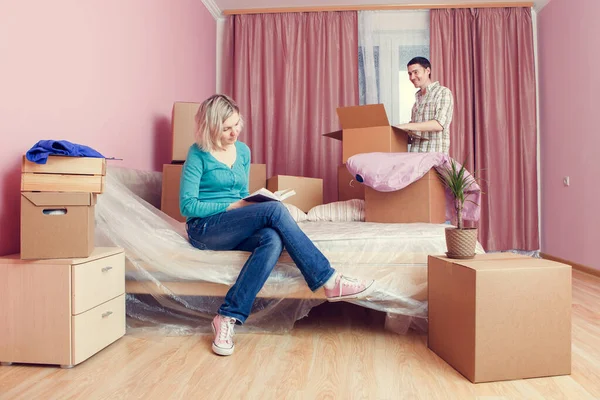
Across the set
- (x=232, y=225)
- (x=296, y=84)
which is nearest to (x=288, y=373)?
(x=232, y=225)

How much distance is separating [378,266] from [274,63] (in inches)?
107

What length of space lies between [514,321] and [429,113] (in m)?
1.66

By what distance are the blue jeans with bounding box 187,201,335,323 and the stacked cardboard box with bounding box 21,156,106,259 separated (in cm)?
46

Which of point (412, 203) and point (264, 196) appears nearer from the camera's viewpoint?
point (264, 196)

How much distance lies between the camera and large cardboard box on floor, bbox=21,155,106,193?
5.15ft

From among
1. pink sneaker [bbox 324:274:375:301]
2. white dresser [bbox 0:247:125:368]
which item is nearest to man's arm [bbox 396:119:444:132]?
pink sneaker [bbox 324:274:375:301]

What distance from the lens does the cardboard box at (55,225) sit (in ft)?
5.07

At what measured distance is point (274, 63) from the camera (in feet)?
13.6

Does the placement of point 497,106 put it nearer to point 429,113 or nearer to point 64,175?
point 429,113

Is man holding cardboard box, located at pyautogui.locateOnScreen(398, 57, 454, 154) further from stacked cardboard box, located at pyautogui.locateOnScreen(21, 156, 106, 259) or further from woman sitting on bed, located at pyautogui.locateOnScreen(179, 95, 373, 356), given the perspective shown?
stacked cardboard box, located at pyautogui.locateOnScreen(21, 156, 106, 259)

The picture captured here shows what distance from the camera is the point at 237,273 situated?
188 cm

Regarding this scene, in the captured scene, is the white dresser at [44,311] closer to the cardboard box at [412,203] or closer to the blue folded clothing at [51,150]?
the blue folded clothing at [51,150]

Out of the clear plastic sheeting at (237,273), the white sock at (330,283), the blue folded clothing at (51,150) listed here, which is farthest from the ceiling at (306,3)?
the white sock at (330,283)

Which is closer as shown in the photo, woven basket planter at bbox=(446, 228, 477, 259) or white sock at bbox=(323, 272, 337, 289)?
woven basket planter at bbox=(446, 228, 477, 259)
